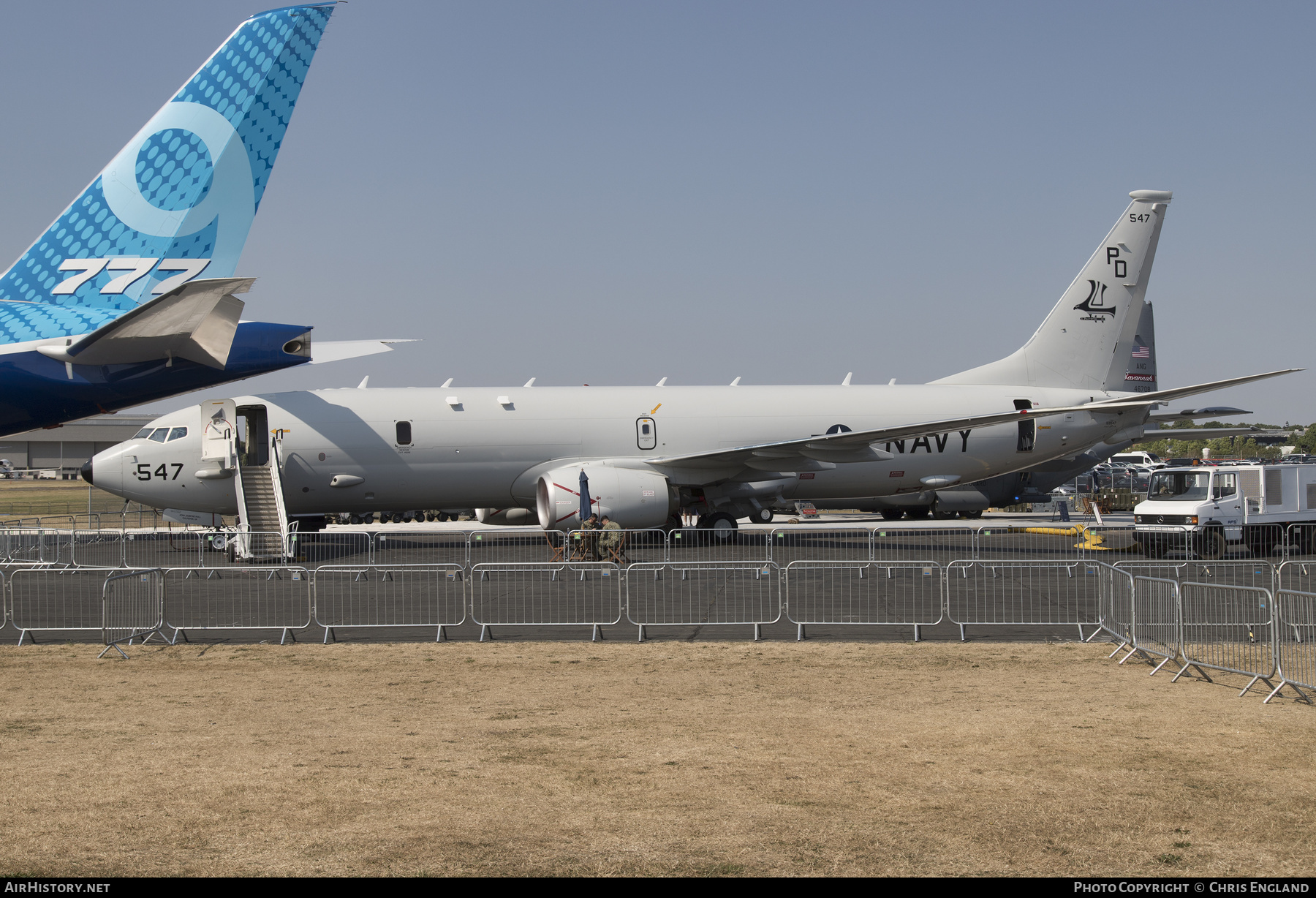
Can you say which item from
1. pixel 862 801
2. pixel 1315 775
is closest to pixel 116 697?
pixel 862 801

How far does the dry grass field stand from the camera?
16.6 feet

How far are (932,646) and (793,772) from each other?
17.4 feet

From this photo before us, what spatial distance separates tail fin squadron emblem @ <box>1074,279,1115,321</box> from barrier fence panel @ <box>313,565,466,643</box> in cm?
2147

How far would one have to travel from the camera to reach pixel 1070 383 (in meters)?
30.9

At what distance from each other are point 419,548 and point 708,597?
10.9 m

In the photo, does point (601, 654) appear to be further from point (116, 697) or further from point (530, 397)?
point (530, 397)

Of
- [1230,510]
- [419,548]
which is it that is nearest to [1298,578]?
[1230,510]

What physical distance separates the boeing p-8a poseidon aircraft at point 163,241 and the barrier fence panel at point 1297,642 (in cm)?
1054

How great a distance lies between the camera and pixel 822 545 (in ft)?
83.5

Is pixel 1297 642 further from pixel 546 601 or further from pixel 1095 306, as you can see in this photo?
pixel 1095 306

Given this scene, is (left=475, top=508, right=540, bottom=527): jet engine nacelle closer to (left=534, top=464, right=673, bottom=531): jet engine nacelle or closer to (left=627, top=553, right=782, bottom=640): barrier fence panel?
(left=534, top=464, right=673, bottom=531): jet engine nacelle

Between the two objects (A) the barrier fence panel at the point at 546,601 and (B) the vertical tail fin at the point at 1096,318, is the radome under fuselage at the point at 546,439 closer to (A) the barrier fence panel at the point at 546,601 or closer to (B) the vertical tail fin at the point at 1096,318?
(B) the vertical tail fin at the point at 1096,318

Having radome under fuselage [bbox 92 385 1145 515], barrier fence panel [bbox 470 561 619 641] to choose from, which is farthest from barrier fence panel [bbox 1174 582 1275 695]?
radome under fuselage [bbox 92 385 1145 515]
